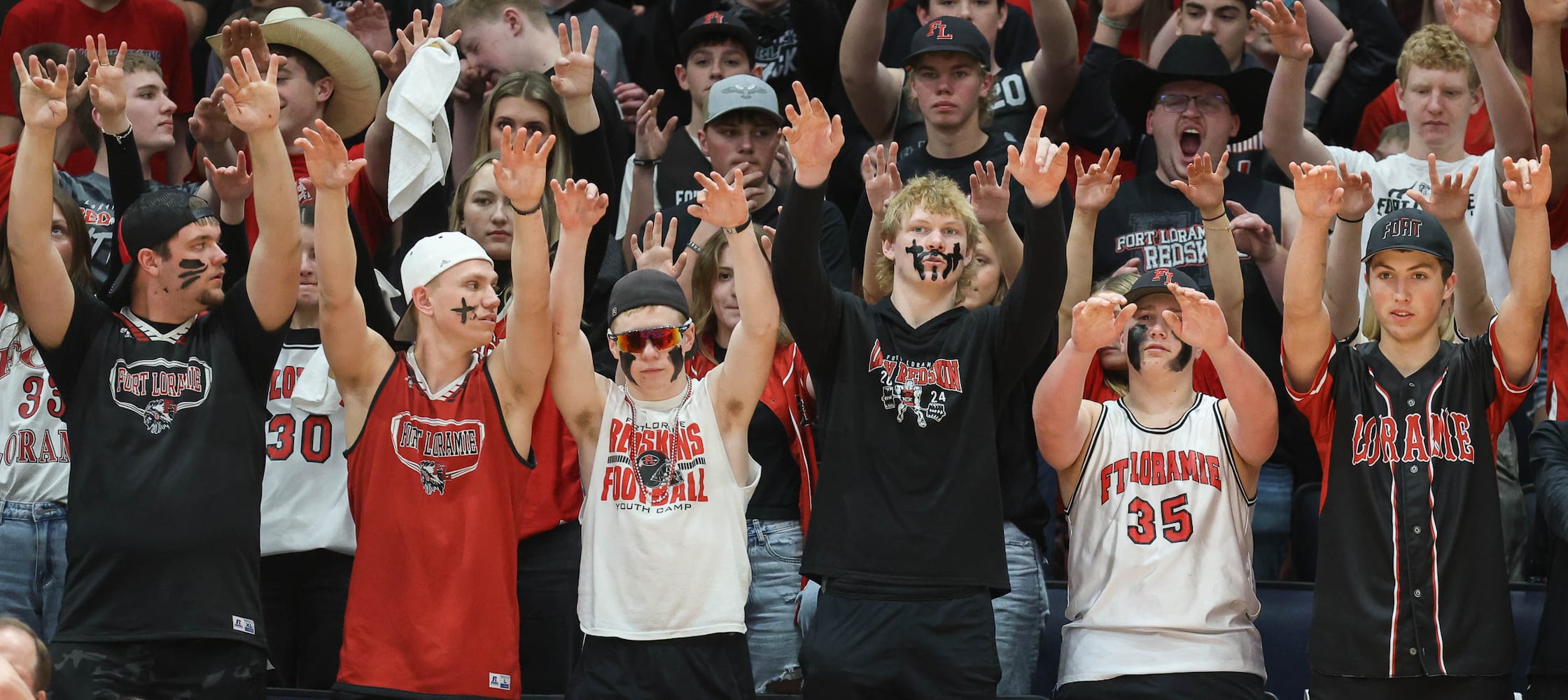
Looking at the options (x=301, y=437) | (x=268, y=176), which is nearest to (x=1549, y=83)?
(x=268, y=176)

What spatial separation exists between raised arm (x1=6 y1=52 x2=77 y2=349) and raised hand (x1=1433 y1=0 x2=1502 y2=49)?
4621 mm

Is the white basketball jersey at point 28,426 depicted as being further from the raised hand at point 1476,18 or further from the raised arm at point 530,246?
the raised hand at point 1476,18

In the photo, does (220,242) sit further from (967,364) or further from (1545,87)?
(1545,87)

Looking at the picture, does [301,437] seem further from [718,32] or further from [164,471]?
[718,32]

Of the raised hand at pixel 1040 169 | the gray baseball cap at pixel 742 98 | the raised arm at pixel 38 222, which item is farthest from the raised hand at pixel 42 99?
the raised hand at pixel 1040 169

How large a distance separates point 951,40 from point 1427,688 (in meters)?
3.26

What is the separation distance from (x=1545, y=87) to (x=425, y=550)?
4.14m

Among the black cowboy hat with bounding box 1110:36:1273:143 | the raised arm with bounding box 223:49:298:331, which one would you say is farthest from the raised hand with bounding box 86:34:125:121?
the black cowboy hat with bounding box 1110:36:1273:143

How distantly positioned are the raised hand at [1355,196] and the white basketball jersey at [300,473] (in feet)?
11.3

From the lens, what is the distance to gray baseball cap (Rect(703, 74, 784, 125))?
23.0ft

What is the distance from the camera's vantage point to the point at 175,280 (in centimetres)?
518

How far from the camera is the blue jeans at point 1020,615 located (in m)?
5.45

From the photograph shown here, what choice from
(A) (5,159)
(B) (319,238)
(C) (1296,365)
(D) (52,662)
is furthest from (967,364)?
(A) (5,159)

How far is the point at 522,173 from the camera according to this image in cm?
505
